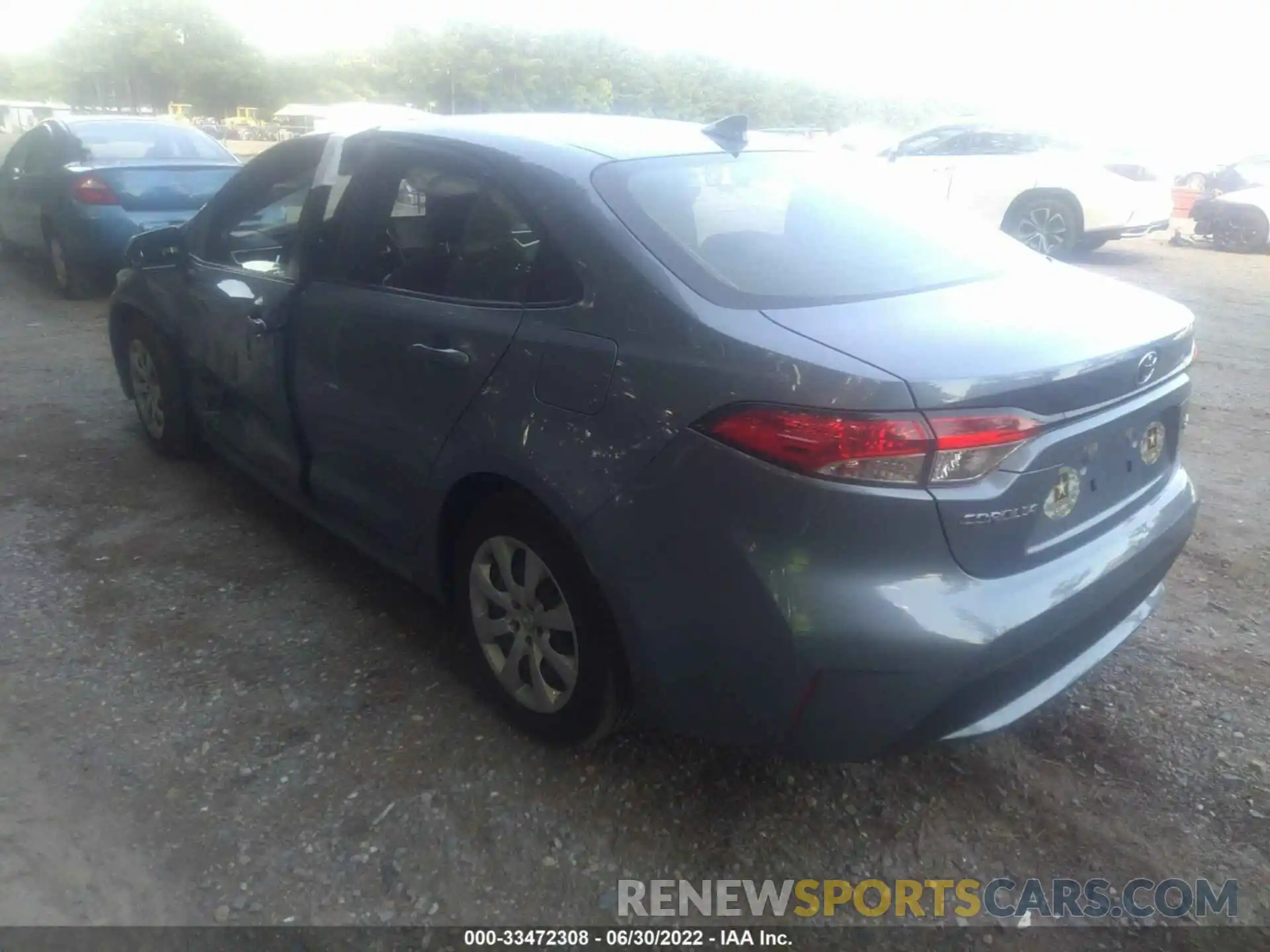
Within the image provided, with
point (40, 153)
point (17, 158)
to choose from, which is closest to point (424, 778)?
point (40, 153)

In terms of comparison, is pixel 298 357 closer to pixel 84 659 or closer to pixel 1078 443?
pixel 84 659

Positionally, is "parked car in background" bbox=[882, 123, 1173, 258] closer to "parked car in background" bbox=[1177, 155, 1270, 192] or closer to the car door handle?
"parked car in background" bbox=[1177, 155, 1270, 192]

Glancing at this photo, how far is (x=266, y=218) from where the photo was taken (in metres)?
3.77

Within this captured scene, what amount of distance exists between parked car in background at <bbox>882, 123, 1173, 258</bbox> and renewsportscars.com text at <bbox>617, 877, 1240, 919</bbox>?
8941 millimetres

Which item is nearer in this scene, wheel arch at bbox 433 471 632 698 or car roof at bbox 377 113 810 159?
wheel arch at bbox 433 471 632 698

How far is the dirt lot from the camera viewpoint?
229 cm

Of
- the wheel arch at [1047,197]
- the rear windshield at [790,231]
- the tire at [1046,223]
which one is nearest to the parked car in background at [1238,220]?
the tire at [1046,223]

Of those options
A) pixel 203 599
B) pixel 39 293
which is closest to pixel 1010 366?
pixel 203 599

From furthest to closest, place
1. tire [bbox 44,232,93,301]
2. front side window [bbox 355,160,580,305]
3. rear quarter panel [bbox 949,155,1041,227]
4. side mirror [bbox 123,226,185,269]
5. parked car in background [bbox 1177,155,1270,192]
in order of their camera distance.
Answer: parked car in background [bbox 1177,155,1270,192] < rear quarter panel [bbox 949,155,1041,227] < tire [bbox 44,232,93,301] < side mirror [bbox 123,226,185,269] < front side window [bbox 355,160,580,305]

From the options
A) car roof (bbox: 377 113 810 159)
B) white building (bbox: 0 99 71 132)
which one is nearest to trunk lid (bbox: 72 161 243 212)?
car roof (bbox: 377 113 810 159)

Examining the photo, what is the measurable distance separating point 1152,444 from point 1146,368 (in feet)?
0.88

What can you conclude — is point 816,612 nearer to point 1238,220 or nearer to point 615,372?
point 615,372

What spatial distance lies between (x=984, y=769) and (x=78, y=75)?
3533cm

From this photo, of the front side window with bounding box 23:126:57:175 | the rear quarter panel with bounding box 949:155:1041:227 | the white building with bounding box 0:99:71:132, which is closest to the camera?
the front side window with bounding box 23:126:57:175
